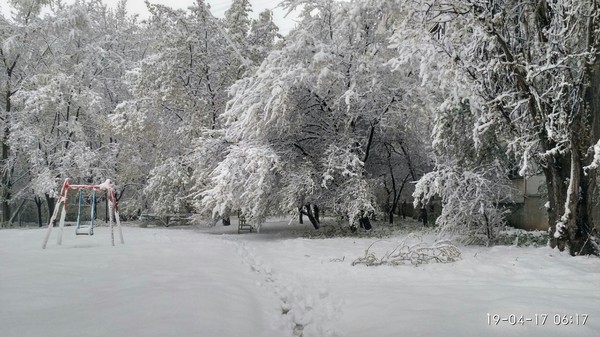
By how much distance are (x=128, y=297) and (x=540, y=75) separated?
752 centimetres

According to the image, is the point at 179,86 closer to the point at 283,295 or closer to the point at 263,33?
the point at 263,33

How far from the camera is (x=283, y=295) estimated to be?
241 inches

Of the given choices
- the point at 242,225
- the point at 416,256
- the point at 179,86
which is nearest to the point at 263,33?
the point at 179,86

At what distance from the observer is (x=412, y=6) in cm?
845

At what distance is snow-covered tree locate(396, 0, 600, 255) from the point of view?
7355 mm

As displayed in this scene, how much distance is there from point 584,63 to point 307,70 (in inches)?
268

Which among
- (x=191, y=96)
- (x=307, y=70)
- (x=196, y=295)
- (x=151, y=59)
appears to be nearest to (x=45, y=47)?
(x=151, y=59)

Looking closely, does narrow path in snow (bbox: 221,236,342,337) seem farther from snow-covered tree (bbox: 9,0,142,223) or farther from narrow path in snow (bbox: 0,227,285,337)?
snow-covered tree (bbox: 9,0,142,223)

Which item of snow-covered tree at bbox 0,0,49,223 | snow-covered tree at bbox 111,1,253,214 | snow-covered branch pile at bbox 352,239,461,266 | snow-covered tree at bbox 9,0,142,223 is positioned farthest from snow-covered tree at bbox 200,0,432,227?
snow-covered tree at bbox 0,0,49,223

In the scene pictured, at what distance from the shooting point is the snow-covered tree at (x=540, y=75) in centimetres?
736

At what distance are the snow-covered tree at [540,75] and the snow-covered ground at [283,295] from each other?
1.25m

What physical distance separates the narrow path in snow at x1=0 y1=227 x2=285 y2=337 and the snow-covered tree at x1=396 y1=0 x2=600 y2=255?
206 inches

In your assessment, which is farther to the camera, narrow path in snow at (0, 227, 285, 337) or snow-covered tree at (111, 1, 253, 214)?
snow-covered tree at (111, 1, 253, 214)

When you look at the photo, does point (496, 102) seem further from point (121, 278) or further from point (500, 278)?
point (121, 278)
